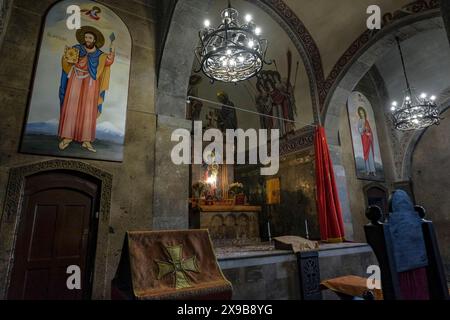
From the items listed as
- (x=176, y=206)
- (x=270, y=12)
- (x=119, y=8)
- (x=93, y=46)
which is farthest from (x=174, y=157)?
(x=270, y=12)

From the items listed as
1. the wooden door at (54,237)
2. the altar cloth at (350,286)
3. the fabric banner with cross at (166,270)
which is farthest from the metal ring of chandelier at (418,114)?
the wooden door at (54,237)

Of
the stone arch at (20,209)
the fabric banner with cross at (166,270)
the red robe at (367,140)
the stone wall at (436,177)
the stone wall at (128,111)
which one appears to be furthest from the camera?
the red robe at (367,140)

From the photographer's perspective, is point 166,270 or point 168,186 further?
point 168,186

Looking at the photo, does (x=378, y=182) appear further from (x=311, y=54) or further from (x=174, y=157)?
(x=174, y=157)

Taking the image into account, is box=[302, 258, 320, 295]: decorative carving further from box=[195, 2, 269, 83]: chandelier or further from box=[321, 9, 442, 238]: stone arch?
box=[195, 2, 269, 83]: chandelier

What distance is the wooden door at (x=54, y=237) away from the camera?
3.21 m

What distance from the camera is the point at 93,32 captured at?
14.0 ft

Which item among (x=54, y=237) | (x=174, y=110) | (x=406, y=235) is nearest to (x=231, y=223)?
(x=174, y=110)

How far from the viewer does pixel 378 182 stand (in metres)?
8.07

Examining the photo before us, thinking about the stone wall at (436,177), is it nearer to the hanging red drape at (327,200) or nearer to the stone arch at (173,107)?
the hanging red drape at (327,200)

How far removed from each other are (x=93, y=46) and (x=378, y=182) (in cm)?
857

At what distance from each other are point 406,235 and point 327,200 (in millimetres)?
4087

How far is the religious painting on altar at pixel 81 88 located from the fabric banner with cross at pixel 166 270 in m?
2.14

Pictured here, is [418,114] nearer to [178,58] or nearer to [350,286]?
[350,286]
